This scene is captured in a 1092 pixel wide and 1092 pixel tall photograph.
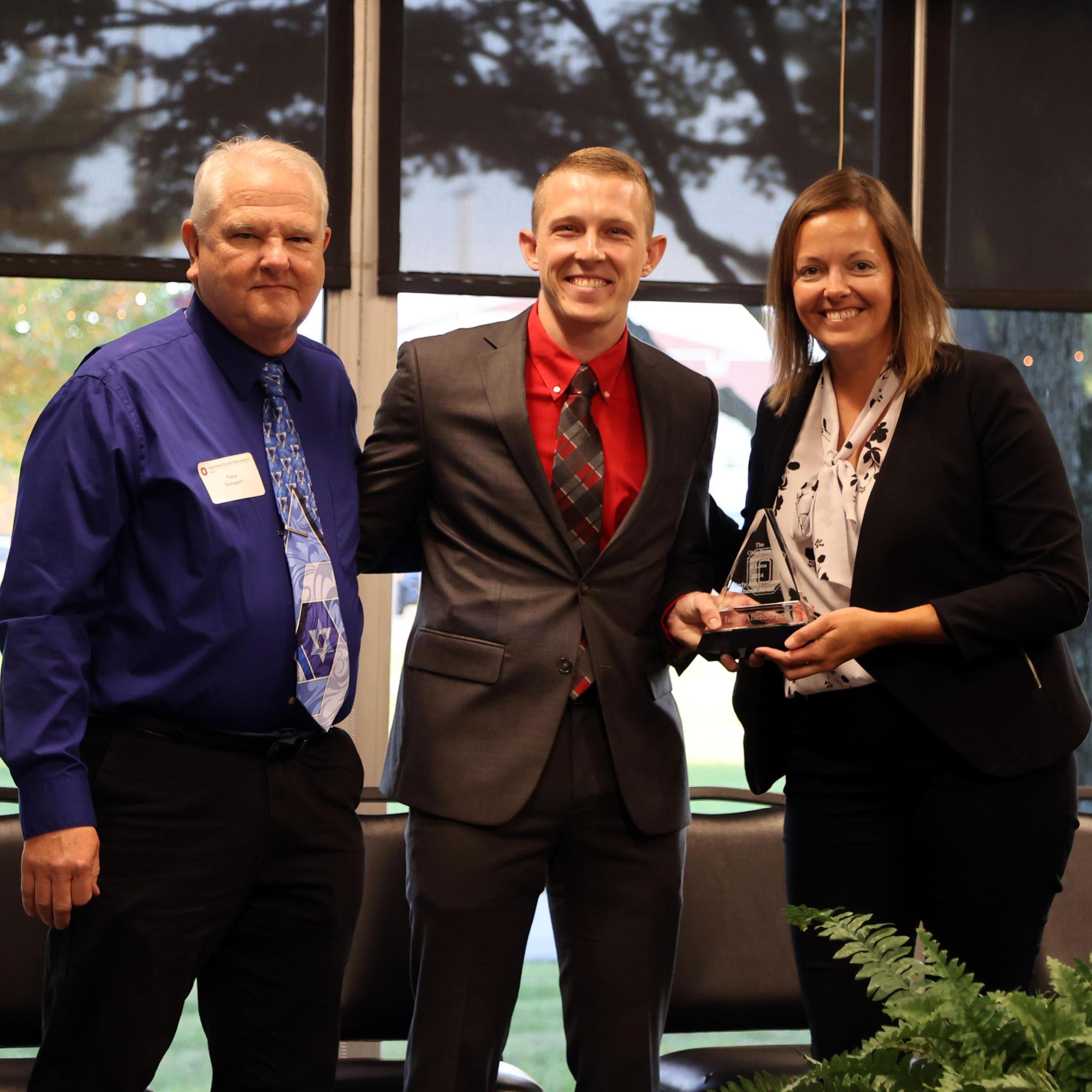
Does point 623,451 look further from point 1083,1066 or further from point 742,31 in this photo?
point 742,31

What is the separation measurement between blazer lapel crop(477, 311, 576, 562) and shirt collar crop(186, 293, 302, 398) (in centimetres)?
40

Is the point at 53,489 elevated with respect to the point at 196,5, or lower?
lower

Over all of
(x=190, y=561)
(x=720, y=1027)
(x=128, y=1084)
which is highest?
(x=190, y=561)

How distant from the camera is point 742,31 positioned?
3482 mm

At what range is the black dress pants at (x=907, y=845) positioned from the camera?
2062 mm

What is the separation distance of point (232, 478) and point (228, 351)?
0.25 metres

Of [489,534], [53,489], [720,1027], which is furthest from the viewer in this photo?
[720,1027]

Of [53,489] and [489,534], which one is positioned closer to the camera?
[53,489]

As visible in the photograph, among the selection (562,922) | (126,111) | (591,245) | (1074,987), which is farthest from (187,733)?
(126,111)

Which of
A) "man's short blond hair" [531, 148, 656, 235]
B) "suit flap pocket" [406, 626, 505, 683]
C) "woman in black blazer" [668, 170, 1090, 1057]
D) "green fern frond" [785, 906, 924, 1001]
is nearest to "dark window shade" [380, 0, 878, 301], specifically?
"man's short blond hair" [531, 148, 656, 235]

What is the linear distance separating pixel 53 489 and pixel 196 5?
1.91m

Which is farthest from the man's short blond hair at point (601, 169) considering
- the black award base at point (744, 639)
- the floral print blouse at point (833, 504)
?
the black award base at point (744, 639)

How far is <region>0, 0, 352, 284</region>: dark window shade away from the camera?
123 inches

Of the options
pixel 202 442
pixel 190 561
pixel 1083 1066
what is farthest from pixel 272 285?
pixel 1083 1066
